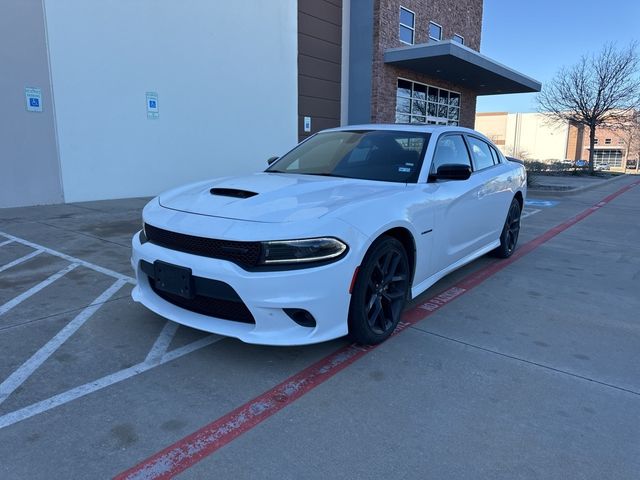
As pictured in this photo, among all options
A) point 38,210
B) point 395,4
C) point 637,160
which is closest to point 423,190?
point 38,210

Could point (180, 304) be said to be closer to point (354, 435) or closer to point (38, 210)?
point (354, 435)

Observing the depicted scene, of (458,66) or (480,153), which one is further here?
(458,66)

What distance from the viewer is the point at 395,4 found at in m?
17.2

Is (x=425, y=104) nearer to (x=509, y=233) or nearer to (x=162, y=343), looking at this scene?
(x=509, y=233)

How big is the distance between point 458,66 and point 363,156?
14.5 meters

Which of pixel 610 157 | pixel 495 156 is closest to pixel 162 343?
pixel 495 156

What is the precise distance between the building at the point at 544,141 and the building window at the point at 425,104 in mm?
51579

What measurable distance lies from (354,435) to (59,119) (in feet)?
30.4

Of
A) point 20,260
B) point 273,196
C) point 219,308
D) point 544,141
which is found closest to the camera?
point 219,308

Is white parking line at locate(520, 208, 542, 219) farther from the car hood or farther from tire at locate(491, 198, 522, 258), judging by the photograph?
the car hood

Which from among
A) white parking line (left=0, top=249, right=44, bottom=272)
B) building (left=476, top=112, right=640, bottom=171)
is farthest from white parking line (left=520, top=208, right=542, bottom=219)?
building (left=476, top=112, right=640, bottom=171)

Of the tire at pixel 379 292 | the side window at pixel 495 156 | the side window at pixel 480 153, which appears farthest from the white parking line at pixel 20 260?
the side window at pixel 495 156

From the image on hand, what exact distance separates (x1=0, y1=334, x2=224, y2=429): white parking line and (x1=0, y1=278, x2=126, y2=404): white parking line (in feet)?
0.71

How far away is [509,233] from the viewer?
640cm
